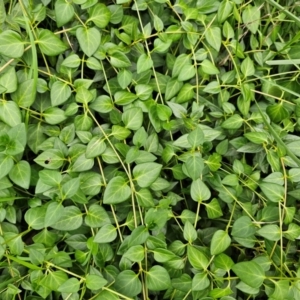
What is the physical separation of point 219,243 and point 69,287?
28 cm

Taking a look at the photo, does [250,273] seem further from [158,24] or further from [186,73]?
[158,24]

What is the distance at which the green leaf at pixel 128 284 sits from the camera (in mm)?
808

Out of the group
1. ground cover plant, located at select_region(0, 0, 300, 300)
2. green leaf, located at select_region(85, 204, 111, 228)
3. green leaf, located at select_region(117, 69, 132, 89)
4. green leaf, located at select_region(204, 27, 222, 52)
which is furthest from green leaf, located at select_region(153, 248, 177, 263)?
green leaf, located at select_region(204, 27, 222, 52)

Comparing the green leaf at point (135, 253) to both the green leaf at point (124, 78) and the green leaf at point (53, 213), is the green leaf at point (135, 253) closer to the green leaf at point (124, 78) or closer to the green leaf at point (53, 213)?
the green leaf at point (53, 213)

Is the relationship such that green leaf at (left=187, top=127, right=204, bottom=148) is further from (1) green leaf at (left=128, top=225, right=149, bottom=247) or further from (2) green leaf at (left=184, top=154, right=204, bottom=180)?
(1) green leaf at (left=128, top=225, right=149, bottom=247)

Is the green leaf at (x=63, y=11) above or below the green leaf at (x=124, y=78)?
above

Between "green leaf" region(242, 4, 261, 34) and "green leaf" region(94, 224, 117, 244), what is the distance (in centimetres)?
52

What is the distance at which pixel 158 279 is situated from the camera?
2.65ft

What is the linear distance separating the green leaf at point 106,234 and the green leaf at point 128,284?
6 cm

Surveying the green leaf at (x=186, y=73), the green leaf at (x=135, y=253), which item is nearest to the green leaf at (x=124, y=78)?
the green leaf at (x=186, y=73)

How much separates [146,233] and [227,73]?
381 millimetres

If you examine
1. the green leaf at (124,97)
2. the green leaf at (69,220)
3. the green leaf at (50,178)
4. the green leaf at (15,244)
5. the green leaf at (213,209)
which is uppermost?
the green leaf at (124,97)

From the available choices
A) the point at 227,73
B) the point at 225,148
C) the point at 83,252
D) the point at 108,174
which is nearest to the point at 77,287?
the point at 83,252

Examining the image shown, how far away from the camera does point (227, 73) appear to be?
0.95 m
